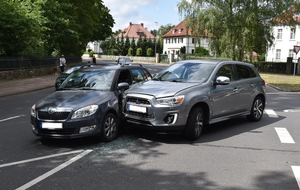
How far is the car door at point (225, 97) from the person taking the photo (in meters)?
8.22

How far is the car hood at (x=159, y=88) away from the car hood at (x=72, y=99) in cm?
68

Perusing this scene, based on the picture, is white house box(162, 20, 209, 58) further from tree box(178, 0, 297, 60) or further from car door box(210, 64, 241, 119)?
car door box(210, 64, 241, 119)

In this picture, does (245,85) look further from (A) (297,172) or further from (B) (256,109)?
(A) (297,172)

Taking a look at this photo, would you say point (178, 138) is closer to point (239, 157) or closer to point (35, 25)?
point (239, 157)

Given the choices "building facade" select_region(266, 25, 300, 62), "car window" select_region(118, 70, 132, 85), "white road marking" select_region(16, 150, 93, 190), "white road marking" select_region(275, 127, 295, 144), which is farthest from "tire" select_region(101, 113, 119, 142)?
"building facade" select_region(266, 25, 300, 62)

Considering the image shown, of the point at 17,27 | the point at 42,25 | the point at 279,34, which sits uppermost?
the point at 279,34

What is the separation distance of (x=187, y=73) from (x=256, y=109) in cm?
290

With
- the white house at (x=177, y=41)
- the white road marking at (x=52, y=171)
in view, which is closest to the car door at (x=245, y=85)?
the white road marking at (x=52, y=171)

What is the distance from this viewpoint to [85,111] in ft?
22.4

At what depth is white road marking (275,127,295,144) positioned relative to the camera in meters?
7.97

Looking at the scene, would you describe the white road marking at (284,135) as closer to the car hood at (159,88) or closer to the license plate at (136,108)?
the car hood at (159,88)

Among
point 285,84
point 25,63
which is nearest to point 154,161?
point 285,84

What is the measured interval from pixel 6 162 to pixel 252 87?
661cm

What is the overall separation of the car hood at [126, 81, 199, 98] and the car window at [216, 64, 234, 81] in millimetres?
1056
